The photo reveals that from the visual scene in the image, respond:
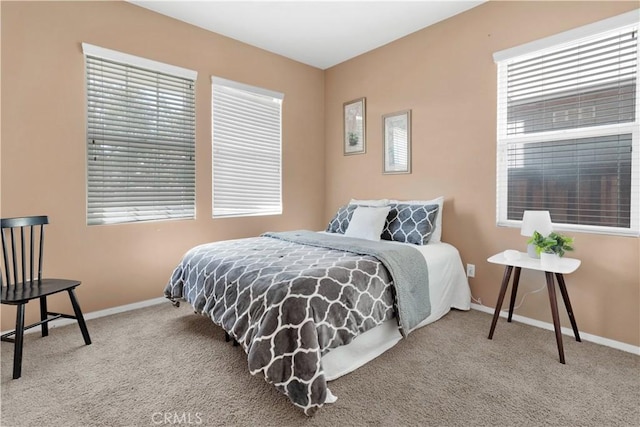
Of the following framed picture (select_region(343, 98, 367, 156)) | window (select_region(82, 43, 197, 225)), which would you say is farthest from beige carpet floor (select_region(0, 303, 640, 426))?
framed picture (select_region(343, 98, 367, 156))

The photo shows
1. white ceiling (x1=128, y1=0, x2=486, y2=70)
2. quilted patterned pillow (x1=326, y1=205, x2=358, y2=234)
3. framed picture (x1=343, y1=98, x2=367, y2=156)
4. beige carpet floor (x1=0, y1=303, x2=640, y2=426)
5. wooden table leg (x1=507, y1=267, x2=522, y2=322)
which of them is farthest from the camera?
framed picture (x1=343, y1=98, x2=367, y2=156)

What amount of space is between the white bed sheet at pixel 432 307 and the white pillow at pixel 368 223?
0.39m

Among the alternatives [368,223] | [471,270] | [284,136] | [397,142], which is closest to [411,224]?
[368,223]

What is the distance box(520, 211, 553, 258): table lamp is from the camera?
7.94 feet

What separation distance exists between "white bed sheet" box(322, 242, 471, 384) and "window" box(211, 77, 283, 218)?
6.43 ft

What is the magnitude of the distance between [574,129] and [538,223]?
792 mm

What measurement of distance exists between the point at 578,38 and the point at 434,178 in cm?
152

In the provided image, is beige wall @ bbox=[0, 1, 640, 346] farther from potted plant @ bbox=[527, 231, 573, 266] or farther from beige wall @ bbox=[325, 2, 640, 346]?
potted plant @ bbox=[527, 231, 573, 266]

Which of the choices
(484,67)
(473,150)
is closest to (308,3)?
(484,67)

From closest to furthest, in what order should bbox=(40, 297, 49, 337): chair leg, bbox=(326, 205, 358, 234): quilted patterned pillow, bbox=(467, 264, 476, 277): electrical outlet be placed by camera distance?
bbox=(40, 297, 49, 337): chair leg, bbox=(467, 264, 476, 277): electrical outlet, bbox=(326, 205, 358, 234): quilted patterned pillow

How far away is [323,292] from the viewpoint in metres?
1.89

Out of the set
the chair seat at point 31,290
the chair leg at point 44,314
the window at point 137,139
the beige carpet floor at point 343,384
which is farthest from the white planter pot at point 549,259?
the chair leg at point 44,314

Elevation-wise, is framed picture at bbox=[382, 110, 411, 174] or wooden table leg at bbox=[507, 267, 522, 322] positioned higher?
framed picture at bbox=[382, 110, 411, 174]

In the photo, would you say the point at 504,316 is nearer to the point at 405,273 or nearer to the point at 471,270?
the point at 471,270
